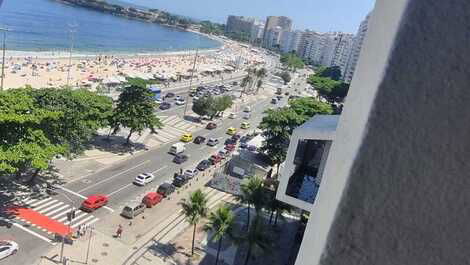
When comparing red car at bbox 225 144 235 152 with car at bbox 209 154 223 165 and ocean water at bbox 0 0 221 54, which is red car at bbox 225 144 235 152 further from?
ocean water at bbox 0 0 221 54

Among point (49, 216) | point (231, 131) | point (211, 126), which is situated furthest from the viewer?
point (211, 126)

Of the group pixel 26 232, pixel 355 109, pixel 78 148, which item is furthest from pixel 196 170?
pixel 355 109

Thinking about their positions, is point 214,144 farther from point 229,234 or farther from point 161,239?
point 229,234

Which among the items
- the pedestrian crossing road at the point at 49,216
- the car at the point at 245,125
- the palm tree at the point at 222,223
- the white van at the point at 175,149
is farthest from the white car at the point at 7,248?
the car at the point at 245,125

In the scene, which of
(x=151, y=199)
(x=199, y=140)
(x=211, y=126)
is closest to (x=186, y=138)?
(x=199, y=140)

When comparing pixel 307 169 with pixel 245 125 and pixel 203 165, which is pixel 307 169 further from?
pixel 245 125

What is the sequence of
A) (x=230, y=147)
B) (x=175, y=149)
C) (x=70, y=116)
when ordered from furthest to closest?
1. (x=230, y=147)
2. (x=175, y=149)
3. (x=70, y=116)

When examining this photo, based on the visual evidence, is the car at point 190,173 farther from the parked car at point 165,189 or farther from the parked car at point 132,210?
the parked car at point 132,210
